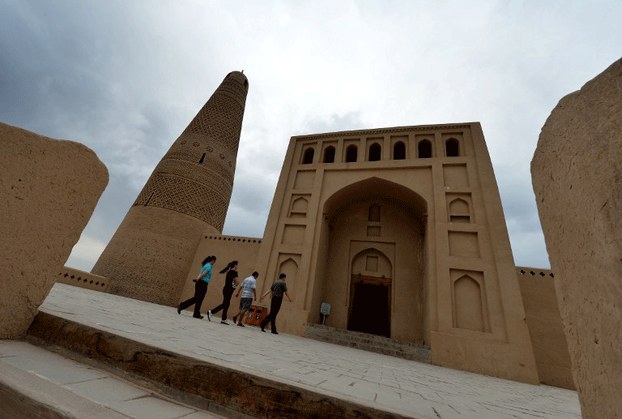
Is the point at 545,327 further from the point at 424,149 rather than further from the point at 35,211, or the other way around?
the point at 35,211

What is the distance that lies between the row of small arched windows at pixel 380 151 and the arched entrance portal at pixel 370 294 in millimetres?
3583

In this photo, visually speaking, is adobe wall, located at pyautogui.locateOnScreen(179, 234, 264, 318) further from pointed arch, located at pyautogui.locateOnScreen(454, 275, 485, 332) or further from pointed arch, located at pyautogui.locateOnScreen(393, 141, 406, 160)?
pointed arch, located at pyautogui.locateOnScreen(454, 275, 485, 332)

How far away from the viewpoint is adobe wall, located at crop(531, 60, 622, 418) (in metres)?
0.75

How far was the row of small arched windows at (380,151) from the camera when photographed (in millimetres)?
9430

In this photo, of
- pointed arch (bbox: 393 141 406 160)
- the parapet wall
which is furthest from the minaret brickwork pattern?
A: pointed arch (bbox: 393 141 406 160)

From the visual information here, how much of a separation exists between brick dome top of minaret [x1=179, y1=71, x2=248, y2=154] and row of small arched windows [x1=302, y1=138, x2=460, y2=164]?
6253mm

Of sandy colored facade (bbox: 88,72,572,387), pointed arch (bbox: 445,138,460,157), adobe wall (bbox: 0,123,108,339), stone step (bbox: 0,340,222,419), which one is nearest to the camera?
stone step (bbox: 0,340,222,419)

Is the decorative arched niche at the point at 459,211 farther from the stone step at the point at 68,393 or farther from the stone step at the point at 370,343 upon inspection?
the stone step at the point at 68,393

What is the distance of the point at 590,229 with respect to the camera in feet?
2.78

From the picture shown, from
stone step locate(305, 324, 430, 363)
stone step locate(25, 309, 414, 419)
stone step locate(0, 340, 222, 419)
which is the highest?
stone step locate(305, 324, 430, 363)

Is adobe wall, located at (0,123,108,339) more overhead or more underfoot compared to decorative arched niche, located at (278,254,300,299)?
more underfoot

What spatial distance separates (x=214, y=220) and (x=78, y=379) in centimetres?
1246

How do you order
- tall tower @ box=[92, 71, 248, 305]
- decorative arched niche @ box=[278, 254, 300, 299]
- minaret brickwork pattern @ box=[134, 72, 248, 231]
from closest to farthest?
decorative arched niche @ box=[278, 254, 300, 299] < tall tower @ box=[92, 71, 248, 305] < minaret brickwork pattern @ box=[134, 72, 248, 231]

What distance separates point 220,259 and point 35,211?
31.3 ft
